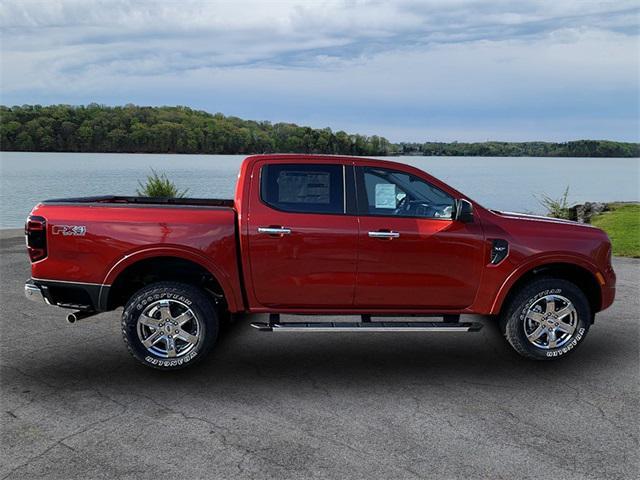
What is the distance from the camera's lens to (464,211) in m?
5.60

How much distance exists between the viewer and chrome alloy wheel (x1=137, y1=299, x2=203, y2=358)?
18.0ft

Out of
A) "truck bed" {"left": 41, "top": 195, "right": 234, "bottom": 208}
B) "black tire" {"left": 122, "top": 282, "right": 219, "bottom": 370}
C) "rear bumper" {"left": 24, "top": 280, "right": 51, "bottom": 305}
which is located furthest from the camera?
"truck bed" {"left": 41, "top": 195, "right": 234, "bottom": 208}

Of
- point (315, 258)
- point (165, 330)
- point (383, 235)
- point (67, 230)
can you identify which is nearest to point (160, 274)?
point (165, 330)

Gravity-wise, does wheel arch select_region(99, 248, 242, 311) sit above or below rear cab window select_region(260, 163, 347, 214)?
below

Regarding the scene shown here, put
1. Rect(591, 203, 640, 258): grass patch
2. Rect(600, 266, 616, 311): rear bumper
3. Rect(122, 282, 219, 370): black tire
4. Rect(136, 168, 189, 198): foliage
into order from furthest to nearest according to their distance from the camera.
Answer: Rect(136, 168, 189, 198): foliage
Rect(591, 203, 640, 258): grass patch
Rect(600, 266, 616, 311): rear bumper
Rect(122, 282, 219, 370): black tire

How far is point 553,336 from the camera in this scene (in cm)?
588

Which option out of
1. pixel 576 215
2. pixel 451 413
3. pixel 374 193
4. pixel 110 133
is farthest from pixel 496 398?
pixel 110 133

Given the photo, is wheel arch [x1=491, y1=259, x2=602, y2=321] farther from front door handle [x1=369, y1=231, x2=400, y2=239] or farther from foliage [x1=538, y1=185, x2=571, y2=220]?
foliage [x1=538, y1=185, x2=571, y2=220]

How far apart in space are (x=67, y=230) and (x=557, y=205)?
1657 cm

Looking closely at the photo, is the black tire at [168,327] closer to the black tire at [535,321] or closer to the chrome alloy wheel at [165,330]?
the chrome alloy wheel at [165,330]

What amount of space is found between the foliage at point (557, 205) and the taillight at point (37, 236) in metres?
16.0

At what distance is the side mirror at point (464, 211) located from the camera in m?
5.59

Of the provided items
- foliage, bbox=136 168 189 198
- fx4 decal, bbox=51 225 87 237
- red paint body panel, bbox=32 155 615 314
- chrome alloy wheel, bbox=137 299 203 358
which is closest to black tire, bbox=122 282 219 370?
chrome alloy wheel, bbox=137 299 203 358

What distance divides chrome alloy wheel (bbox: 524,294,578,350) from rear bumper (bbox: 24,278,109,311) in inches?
156
